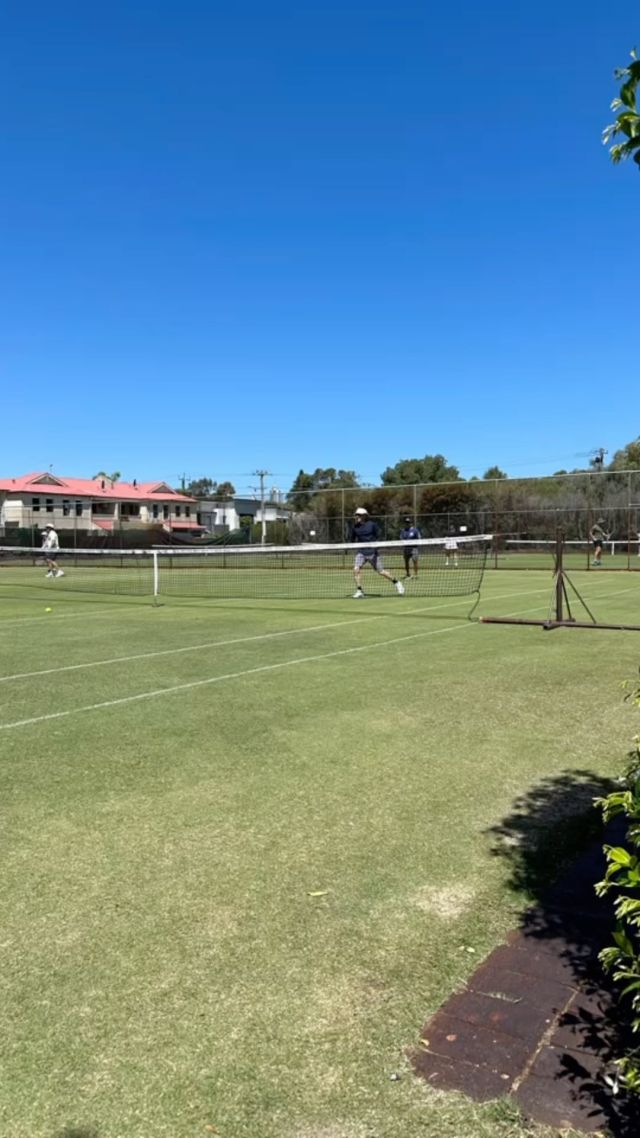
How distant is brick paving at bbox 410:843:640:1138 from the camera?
219cm

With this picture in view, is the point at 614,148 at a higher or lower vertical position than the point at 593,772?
higher

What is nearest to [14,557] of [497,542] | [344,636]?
[497,542]

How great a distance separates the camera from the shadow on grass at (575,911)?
2.27 meters

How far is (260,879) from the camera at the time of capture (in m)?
3.55

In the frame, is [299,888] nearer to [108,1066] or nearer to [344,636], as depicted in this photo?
[108,1066]

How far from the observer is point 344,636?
448 inches

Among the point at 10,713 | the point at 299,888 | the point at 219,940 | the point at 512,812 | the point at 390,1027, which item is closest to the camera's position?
the point at 390,1027

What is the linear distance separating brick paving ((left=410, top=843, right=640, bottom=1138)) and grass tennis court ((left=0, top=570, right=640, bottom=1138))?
3.2 inches

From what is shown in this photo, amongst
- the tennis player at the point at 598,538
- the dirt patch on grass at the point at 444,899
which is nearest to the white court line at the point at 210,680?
the dirt patch on grass at the point at 444,899

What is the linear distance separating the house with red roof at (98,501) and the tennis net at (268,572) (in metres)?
28.8

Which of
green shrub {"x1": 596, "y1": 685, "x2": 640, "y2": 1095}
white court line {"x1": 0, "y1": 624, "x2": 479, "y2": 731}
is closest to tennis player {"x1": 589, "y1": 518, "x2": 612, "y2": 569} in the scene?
white court line {"x1": 0, "y1": 624, "x2": 479, "y2": 731}

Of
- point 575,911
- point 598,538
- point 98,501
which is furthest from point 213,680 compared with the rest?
point 98,501

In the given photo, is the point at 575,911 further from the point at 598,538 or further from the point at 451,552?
the point at 598,538

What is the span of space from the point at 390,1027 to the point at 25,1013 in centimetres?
117
